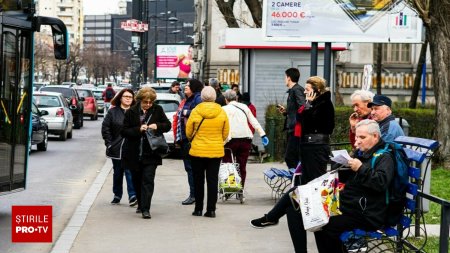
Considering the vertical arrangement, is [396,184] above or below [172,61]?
below

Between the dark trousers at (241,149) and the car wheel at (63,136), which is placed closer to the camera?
the dark trousers at (241,149)

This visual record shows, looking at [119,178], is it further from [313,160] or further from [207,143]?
[313,160]

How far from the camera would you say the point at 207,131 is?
12.5 metres

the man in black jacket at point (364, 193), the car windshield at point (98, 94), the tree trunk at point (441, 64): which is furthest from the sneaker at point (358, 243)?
the car windshield at point (98, 94)

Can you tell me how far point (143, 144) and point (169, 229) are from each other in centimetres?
154

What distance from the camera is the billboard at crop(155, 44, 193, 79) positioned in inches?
2923

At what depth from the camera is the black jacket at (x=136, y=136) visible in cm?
1248

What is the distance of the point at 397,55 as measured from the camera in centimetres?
5369

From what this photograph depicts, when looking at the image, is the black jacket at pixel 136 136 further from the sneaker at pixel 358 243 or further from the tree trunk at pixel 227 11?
the tree trunk at pixel 227 11

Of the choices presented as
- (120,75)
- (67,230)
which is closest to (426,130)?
(67,230)

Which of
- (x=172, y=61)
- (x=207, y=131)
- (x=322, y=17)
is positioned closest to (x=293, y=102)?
(x=207, y=131)

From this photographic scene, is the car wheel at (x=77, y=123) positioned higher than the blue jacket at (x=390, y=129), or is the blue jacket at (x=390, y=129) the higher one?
the blue jacket at (x=390, y=129)

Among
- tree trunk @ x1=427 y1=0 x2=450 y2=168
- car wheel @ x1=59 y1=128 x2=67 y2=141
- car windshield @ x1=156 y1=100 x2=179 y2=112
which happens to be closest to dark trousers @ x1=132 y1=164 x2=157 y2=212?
tree trunk @ x1=427 y1=0 x2=450 y2=168

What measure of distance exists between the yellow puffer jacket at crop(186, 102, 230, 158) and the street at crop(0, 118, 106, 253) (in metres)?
1.99
